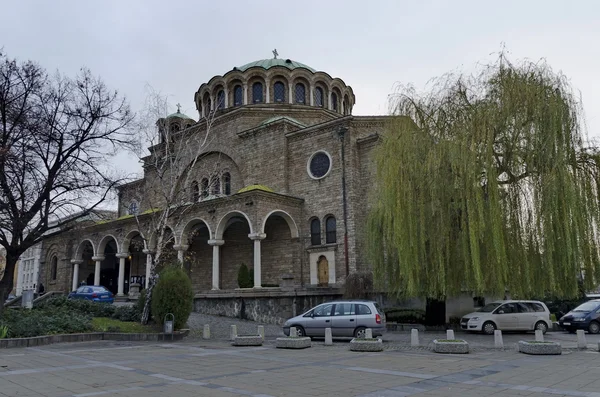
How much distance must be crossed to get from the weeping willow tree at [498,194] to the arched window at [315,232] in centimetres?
982

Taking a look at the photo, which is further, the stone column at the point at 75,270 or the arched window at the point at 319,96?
the stone column at the point at 75,270

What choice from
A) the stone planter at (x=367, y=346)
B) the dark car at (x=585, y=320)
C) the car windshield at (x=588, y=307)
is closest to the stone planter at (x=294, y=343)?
the stone planter at (x=367, y=346)

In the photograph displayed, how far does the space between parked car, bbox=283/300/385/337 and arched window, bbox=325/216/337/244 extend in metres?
10.0

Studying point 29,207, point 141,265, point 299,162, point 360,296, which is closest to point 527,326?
point 360,296

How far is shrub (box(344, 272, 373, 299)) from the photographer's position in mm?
21953

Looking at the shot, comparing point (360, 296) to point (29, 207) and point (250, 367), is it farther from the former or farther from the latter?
point (29, 207)

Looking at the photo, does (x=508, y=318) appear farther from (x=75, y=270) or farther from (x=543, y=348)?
(x=75, y=270)

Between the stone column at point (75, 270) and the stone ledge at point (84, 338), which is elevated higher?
the stone column at point (75, 270)

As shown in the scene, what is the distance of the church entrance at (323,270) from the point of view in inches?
1035

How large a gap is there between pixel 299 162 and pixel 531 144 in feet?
50.6

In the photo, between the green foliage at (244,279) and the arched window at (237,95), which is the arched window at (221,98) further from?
the green foliage at (244,279)

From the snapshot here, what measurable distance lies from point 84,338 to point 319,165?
52.9ft

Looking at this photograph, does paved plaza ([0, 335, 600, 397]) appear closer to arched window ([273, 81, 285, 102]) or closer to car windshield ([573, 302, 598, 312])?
car windshield ([573, 302, 598, 312])

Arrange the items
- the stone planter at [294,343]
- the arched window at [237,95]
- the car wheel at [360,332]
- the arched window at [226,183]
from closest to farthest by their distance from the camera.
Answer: the stone planter at [294,343]
the car wheel at [360,332]
the arched window at [226,183]
the arched window at [237,95]
